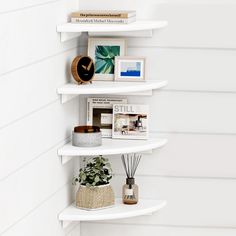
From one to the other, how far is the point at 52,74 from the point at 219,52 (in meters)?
0.73

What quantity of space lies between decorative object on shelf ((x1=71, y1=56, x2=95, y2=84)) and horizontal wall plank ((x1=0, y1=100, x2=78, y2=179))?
0.38 feet

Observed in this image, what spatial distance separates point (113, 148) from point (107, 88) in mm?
227

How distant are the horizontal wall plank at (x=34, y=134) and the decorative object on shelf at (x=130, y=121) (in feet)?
0.58

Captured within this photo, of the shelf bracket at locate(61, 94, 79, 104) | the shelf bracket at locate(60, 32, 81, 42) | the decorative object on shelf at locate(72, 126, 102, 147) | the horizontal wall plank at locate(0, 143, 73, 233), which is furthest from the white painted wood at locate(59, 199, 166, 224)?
the shelf bracket at locate(60, 32, 81, 42)

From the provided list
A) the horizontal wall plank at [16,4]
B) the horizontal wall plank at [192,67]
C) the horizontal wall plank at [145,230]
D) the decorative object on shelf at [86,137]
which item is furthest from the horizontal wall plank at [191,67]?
the horizontal wall plank at [16,4]

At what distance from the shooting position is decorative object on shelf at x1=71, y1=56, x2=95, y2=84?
275 cm

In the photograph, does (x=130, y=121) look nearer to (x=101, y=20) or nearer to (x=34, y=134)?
(x=101, y=20)

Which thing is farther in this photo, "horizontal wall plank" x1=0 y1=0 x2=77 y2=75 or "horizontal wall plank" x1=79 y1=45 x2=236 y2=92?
"horizontal wall plank" x1=79 y1=45 x2=236 y2=92

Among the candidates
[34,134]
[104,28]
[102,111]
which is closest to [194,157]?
[102,111]

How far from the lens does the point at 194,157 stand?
3008 millimetres

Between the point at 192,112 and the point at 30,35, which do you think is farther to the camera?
the point at 192,112

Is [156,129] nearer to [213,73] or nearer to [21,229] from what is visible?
[213,73]

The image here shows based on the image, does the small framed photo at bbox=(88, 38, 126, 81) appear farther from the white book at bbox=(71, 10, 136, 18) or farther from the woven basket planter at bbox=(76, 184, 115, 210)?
the woven basket planter at bbox=(76, 184, 115, 210)

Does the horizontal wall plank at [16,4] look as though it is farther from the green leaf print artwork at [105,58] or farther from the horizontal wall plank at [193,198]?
the horizontal wall plank at [193,198]
